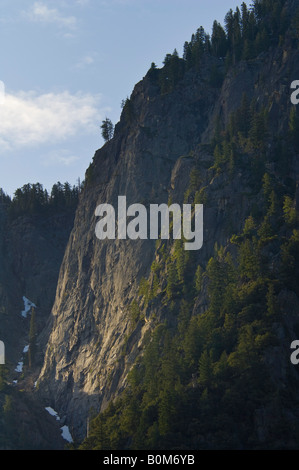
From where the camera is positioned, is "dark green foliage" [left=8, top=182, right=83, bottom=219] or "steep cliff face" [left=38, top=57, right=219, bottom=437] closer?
"steep cliff face" [left=38, top=57, right=219, bottom=437]

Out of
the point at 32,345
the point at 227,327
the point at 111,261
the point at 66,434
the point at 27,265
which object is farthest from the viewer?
the point at 27,265

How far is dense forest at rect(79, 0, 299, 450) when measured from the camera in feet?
300

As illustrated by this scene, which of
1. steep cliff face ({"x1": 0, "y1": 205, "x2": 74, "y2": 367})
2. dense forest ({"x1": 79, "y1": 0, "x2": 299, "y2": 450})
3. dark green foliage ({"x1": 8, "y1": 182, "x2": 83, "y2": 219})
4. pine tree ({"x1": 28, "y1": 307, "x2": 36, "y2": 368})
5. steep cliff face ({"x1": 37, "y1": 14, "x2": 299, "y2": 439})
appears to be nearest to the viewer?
dense forest ({"x1": 79, "y1": 0, "x2": 299, "y2": 450})

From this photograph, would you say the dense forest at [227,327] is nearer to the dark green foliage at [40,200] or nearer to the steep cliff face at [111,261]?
the steep cliff face at [111,261]

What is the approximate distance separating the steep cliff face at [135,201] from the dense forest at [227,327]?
6.83ft

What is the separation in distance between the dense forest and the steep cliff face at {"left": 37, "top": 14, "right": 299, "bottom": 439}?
82.0 inches

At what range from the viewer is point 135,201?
137 metres

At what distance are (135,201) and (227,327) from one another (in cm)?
4128

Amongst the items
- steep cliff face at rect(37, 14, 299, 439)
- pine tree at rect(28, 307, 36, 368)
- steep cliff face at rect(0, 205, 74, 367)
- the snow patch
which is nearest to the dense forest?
steep cliff face at rect(37, 14, 299, 439)

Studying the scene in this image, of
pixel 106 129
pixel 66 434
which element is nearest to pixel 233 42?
pixel 106 129

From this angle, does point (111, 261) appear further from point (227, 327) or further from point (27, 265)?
point (27, 265)

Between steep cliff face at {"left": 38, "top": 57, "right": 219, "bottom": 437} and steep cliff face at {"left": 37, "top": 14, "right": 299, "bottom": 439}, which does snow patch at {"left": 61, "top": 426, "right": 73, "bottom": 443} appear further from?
steep cliff face at {"left": 38, "top": 57, "right": 219, "bottom": 437}

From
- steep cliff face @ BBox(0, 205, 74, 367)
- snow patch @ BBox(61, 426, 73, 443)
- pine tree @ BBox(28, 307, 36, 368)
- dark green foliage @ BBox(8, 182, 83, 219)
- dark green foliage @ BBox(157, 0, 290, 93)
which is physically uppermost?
dark green foliage @ BBox(157, 0, 290, 93)

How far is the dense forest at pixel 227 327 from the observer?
3597 inches
